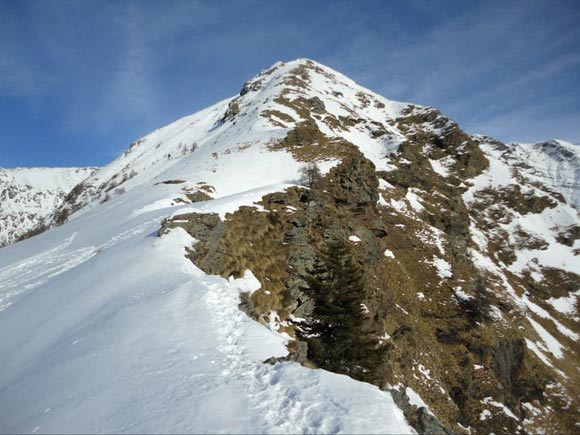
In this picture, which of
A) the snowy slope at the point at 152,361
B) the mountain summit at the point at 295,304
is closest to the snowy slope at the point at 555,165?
the mountain summit at the point at 295,304

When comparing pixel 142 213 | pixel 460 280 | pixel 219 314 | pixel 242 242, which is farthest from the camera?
pixel 460 280

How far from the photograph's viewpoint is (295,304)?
2005 cm

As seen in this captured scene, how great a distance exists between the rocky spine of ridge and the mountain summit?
16 centimetres

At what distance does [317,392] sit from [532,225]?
74.8 meters

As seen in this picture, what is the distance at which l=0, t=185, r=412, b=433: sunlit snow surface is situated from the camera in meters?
6.04

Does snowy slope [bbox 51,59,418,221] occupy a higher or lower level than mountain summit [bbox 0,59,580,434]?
higher

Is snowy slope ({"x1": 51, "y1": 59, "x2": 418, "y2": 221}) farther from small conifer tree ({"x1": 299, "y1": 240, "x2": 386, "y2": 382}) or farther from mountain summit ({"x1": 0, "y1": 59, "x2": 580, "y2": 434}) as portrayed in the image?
small conifer tree ({"x1": 299, "y1": 240, "x2": 386, "y2": 382})

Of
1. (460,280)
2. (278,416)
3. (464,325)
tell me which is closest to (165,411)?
(278,416)

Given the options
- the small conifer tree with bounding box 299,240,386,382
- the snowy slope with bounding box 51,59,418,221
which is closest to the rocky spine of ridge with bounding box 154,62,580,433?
the small conifer tree with bounding box 299,240,386,382

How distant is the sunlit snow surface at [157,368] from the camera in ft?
19.8

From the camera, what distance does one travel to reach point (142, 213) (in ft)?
83.4

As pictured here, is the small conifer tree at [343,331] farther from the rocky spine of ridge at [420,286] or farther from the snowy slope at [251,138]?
the snowy slope at [251,138]

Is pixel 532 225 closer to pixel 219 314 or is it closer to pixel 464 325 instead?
pixel 464 325

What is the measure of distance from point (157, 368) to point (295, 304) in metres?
13.1
